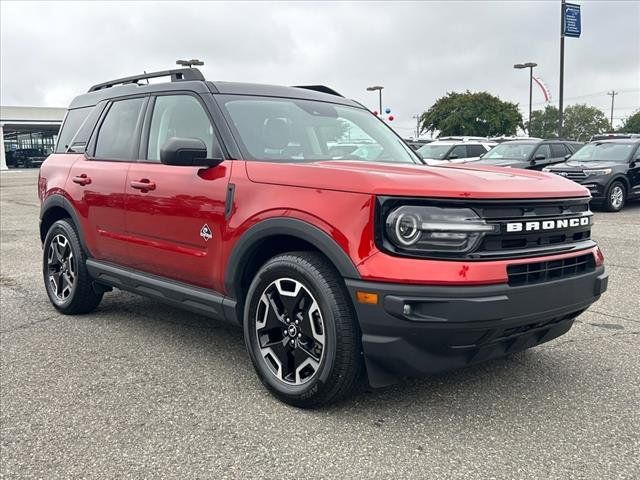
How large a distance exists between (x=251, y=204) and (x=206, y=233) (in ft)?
1.39

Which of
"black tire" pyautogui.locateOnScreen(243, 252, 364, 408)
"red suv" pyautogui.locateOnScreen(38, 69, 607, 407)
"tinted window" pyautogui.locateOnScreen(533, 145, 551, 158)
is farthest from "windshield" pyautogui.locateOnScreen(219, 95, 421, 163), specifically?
"tinted window" pyautogui.locateOnScreen(533, 145, 551, 158)

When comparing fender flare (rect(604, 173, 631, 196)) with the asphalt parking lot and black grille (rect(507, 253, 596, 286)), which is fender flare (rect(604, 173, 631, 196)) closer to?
the asphalt parking lot

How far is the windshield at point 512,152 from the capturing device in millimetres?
15078

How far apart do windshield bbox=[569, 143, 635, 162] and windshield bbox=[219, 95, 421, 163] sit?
35.7 ft

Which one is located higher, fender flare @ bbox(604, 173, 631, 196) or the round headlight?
the round headlight

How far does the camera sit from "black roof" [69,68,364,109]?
4.13 metres

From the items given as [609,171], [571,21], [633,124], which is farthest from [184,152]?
[633,124]

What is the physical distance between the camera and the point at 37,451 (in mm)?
2914

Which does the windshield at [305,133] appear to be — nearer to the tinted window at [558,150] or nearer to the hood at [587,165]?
the hood at [587,165]

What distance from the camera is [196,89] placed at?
162 inches

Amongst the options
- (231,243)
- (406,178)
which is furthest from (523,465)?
(231,243)

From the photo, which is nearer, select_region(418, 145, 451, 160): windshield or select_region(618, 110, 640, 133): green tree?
select_region(418, 145, 451, 160): windshield

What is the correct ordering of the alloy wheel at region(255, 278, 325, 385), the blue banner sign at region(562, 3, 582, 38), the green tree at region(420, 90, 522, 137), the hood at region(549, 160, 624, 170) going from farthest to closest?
the green tree at region(420, 90, 522, 137), the blue banner sign at region(562, 3, 582, 38), the hood at region(549, 160, 624, 170), the alloy wheel at region(255, 278, 325, 385)

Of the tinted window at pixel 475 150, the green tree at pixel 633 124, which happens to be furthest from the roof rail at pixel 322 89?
the green tree at pixel 633 124
